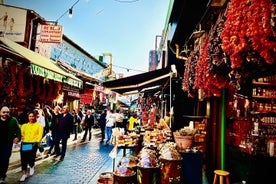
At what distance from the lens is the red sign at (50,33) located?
13953 mm

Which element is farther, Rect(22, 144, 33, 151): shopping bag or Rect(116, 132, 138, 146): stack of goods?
Rect(116, 132, 138, 146): stack of goods

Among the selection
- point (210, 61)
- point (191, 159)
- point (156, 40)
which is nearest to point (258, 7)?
point (210, 61)

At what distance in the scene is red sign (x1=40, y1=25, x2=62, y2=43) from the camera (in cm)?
1395

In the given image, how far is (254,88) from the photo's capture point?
7.70 m

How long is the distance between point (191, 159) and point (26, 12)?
14.1m

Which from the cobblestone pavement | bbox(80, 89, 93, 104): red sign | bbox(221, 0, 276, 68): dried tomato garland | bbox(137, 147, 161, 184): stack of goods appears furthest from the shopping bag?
bbox(80, 89, 93, 104): red sign

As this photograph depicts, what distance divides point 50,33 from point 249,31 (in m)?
14.0

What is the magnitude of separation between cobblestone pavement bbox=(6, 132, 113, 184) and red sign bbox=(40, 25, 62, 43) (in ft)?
22.8

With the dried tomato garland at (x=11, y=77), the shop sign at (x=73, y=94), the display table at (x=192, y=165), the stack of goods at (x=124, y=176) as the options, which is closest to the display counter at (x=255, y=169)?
the display table at (x=192, y=165)

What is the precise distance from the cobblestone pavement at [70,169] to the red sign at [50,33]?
696cm

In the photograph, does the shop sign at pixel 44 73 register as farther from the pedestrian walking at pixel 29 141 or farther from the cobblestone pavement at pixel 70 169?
the cobblestone pavement at pixel 70 169

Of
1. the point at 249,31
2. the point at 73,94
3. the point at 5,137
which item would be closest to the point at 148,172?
the point at 249,31

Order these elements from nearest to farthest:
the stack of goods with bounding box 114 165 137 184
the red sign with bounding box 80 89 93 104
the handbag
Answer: the stack of goods with bounding box 114 165 137 184
the handbag
the red sign with bounding box 80 89 93 104

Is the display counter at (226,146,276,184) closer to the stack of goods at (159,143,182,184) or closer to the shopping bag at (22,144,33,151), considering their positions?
the stack of goods at (159,143,182,184)
